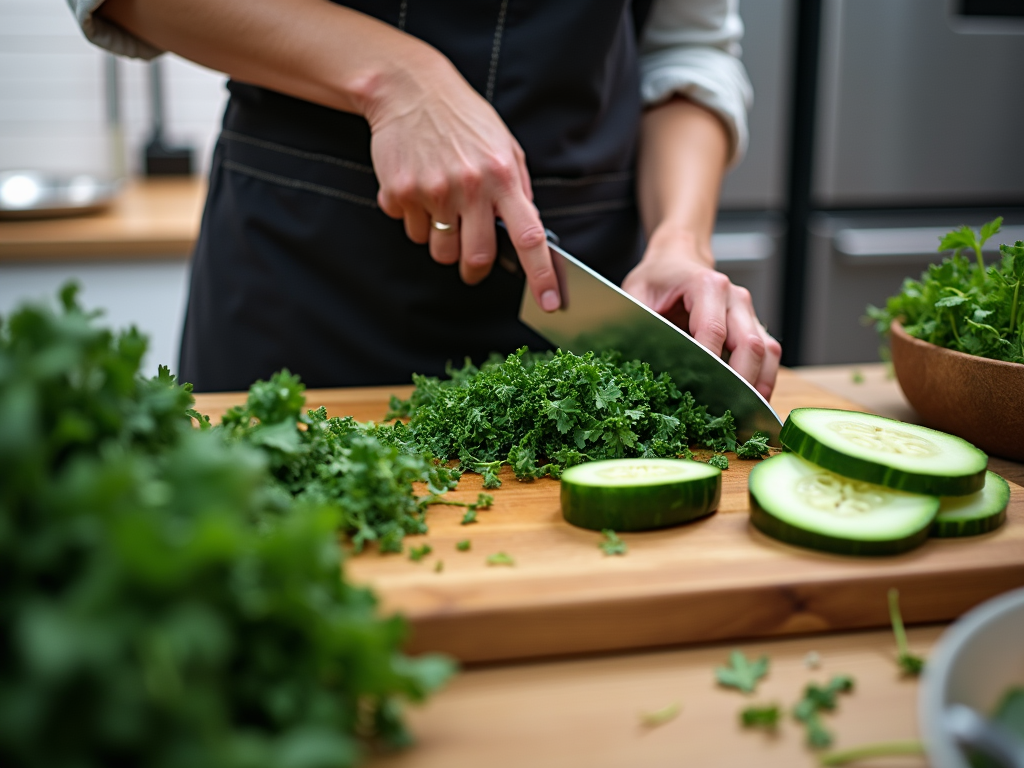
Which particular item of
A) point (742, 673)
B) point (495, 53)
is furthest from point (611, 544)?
point (495, 53)

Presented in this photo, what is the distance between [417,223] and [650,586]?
35.0 inches

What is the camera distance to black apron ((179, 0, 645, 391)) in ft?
5.92

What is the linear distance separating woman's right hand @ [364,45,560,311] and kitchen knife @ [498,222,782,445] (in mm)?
50

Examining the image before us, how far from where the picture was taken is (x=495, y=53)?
1.81m

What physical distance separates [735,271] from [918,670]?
2.53 m

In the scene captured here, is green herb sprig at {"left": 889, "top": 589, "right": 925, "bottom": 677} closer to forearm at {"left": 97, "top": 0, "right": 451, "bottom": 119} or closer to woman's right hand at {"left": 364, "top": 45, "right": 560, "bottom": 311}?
woman's right hand at {"left": 364, "top": 45, "right": 560, "bottom": 311}

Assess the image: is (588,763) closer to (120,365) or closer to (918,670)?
(918,670)

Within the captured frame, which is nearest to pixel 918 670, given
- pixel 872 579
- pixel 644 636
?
pixel 872 579

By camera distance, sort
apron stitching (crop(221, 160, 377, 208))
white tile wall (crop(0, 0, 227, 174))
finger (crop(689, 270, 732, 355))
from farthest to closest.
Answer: white tile wall (crop(0, 0, 227, 174))
apron stitching (crop(221, 160, 377, 208))
finger (crop(689, 270, 732, 355))

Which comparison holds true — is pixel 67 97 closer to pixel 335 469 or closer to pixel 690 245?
pixel 690 245

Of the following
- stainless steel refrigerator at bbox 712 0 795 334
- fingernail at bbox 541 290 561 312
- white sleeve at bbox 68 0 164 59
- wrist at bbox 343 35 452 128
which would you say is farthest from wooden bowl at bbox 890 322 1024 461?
stainless steel refrigerator at bbox 712 0 795 334

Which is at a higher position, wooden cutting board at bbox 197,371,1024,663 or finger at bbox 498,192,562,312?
finger at bbox 498,192,562,312

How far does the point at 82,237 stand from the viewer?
2750mm

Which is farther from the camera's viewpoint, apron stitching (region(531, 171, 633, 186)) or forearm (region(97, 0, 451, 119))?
apron stitching (region(531, 171, 633, 186))
